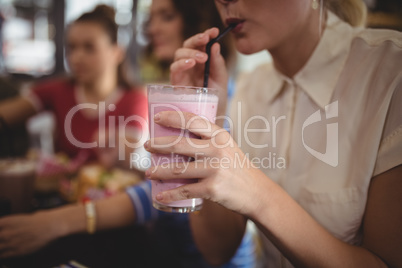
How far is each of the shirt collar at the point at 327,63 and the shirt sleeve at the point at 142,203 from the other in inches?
31.4

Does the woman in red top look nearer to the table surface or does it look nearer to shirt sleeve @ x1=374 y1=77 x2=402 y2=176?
the table surface

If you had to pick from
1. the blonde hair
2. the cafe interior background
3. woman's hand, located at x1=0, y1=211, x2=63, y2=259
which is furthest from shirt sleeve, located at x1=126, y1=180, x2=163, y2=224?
the cafe interior background

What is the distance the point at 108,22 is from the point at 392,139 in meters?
2.46

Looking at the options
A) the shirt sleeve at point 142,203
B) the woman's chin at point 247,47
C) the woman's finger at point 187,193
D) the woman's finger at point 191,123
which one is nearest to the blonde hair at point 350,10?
the woman's chin at point 247,47

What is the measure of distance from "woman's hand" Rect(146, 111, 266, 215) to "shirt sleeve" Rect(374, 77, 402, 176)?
39 centimetres

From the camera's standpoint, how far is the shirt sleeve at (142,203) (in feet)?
4.53

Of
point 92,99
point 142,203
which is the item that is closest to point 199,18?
point 142,203

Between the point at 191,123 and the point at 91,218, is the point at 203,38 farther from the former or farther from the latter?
the point at 91,218

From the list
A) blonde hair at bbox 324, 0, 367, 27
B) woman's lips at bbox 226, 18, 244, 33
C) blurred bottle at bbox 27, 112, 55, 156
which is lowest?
blurred bottle at bbox 27, 112, 55, 156

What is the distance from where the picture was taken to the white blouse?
0.91 m

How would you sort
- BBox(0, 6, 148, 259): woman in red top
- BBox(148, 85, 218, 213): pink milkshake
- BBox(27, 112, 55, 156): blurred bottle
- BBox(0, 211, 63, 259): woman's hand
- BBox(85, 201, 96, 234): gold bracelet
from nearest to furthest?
BBox(148, 85, 218, 213): pink milkshake < BBox(0, 211, 63, 259): woman's hand < BBox(85, 201, 96, 234): gold bracelet < BBox(0, 6, 148, 259): woman in red top < BBox(27, 112, 55, 156): blurred bottle

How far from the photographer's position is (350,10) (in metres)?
1.14

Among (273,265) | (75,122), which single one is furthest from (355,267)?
(75,122)

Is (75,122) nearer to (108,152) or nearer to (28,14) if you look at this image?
(108,152)
